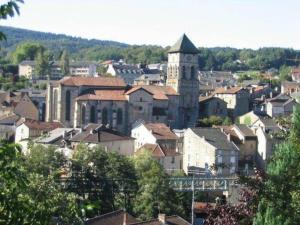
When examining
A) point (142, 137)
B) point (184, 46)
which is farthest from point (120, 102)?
point (184, 46)

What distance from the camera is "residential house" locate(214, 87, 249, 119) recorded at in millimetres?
80188

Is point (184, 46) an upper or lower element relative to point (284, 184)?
upper

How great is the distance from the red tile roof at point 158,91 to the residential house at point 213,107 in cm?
438

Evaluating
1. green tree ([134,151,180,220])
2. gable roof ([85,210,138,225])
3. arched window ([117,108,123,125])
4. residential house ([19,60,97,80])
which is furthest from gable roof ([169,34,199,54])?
residential house ([19,60,97,80])

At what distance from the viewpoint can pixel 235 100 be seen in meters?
80.4

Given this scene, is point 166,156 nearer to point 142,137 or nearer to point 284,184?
point 142,137

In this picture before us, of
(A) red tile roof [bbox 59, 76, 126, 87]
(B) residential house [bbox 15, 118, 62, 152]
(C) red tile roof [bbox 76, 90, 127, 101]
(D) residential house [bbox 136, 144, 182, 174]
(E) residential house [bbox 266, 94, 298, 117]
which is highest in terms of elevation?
(A) red tile roof [bbox 59, 76, 126, 87]

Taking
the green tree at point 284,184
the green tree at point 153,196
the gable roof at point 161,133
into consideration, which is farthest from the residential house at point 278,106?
the green tree at point 284,184

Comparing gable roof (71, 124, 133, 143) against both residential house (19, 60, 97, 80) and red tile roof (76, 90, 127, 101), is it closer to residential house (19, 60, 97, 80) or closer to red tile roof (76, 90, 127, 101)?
red tile roof (76, 90, 127, 101)

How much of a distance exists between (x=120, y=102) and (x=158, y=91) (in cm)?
482

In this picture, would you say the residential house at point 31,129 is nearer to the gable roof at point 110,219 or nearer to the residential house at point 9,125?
the residential house at point 9,125

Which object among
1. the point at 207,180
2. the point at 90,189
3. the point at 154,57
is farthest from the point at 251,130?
the point at 154,57

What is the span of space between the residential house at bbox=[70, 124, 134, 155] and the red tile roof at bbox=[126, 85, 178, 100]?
11808 millimetres

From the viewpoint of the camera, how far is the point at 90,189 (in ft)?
127
